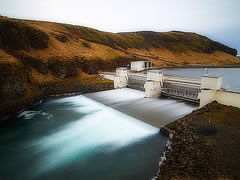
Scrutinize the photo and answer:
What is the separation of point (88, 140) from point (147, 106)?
9871 millimetres

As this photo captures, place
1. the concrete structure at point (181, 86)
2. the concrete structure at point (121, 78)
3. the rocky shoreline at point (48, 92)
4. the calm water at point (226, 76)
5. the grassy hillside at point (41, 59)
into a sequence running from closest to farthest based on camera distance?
the concrete structure at point (181, 86), the rocky shoreline at point (48, 92), the grassy hillside at point (41, 59), the calm water at point (226, 76), the concrete structure at point (121, 78)

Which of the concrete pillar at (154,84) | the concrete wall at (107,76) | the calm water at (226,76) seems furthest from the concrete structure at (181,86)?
the calm water at (226,76)

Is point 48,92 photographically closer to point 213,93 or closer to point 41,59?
point 41,59

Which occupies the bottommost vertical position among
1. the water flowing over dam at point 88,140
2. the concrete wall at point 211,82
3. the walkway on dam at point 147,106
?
the water flowing over dam at point 88,140

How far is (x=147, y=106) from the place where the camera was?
22.9m

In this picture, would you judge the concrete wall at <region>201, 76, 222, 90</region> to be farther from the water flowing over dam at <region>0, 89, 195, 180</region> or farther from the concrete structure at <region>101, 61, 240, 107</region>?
the water flowing over dam at <region>0, 89, 195, 180</region>

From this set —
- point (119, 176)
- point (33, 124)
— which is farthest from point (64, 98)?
point (119, 176)

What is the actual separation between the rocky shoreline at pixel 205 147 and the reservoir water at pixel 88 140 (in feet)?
4.98

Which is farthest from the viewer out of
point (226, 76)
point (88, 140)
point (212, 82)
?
point (226, 76)

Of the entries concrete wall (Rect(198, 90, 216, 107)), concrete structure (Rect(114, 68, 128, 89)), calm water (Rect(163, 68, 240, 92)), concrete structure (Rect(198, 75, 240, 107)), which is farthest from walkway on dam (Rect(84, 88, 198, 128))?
calm water (Rect(163, 68, 240, 92))

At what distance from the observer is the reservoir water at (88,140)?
11.9 meters

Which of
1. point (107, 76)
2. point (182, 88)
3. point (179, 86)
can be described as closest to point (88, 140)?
point (182, 88)

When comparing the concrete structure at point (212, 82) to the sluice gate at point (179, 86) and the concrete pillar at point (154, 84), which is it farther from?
the concrete pillar at point (154, 84)

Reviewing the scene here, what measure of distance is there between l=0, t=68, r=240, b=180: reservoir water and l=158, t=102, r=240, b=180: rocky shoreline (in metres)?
1.52
